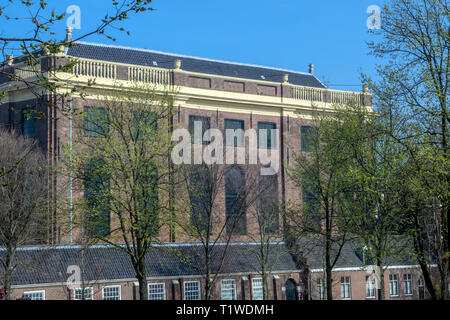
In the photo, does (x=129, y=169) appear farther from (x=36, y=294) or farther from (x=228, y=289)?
(x=228, y=289)

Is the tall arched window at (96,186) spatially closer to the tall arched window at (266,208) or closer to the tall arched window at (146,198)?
the tall arched window at (146,198)

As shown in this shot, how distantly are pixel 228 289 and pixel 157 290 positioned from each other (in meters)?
5.13

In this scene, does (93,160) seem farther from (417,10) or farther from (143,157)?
(417,10)

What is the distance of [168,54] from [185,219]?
67.1 feet

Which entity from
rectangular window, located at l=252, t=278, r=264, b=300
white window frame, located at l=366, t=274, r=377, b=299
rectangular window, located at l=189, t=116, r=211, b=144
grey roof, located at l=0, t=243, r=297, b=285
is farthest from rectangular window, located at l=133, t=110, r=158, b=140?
white window frame, located at l=366, t=274, r=377, b=299

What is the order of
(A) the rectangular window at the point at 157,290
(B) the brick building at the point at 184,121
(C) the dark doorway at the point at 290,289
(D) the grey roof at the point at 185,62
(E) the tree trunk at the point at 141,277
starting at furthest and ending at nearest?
(D) the grey roof at the point at 185,62, (C) the dark doorway at the point at 290,289, (A) the rectangular window at the point at 157,290, (B) the brick building at the point at 184,121, (E) the tree trunk at the point at 141,277

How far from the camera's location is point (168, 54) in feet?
170

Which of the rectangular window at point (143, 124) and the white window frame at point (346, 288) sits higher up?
the rectangular window at point (143, 124)

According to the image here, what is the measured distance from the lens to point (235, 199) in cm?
4012

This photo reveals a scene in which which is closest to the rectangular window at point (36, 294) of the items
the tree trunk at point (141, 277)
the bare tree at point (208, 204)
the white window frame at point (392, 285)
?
the tree trunk at point (141, 277)

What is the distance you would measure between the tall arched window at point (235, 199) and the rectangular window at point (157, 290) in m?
5.56

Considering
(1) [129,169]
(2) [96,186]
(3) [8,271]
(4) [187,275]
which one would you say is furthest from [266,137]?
(3) [8,271]

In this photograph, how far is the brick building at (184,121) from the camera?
36.7 metres
